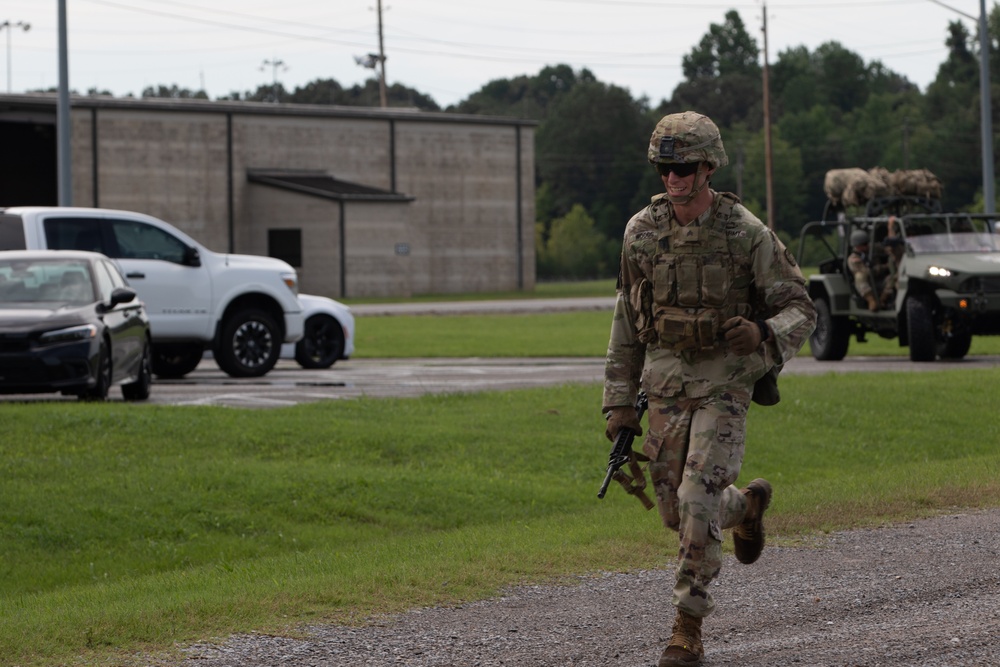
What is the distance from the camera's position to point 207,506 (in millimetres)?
11055

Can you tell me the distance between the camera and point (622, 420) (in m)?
6.12

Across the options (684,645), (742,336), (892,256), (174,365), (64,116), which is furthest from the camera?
(64,116)

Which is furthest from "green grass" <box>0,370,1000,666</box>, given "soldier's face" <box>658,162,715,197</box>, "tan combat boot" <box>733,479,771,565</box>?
"soldier's face" <box>658,162,715,197</box>

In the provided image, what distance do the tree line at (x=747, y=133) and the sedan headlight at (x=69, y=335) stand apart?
315 ft

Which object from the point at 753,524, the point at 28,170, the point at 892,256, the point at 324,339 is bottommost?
the point at 753,524

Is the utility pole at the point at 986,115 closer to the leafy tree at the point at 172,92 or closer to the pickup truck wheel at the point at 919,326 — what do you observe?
the pickup truck wheel at the point at 919,326

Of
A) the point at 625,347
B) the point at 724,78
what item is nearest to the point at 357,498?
the point at 625,347

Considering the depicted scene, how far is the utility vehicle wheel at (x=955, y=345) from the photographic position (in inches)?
876

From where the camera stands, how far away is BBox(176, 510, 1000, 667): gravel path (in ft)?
19.1

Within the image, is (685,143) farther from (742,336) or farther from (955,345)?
(955,345)

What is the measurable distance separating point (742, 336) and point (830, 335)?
59.6 feet

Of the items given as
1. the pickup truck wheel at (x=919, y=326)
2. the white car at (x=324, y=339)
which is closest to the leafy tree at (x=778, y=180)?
the pickup truck wheel at (x=919, y=326)

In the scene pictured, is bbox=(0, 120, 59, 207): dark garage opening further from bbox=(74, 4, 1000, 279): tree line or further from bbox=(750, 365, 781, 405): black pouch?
bbox=(750, 365, 781, 405): black pouch

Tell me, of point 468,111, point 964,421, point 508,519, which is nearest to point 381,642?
point 508,519
